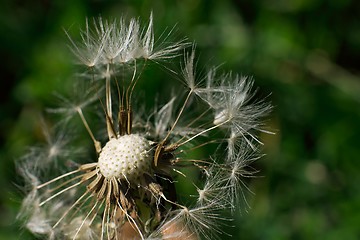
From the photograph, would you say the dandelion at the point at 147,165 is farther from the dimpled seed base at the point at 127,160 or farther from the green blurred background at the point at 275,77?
the green blurred background at the point at 275,77

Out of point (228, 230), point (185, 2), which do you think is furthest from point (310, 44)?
point (228, 230)

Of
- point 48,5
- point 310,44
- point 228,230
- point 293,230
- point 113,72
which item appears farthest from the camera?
point 48,5

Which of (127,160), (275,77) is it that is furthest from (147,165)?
(275,77)

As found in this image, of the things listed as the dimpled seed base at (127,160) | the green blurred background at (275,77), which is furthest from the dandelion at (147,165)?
the green blurred background at (275,77)

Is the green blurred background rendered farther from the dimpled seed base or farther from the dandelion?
the dimpled seed base

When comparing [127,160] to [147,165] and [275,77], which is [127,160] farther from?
[275,77]

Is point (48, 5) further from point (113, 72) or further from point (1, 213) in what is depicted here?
point (113, 72)

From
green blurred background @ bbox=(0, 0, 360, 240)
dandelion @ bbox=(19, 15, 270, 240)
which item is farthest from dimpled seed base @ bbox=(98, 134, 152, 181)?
green blurred background @ bbox=(0, 0, 360, 240)
